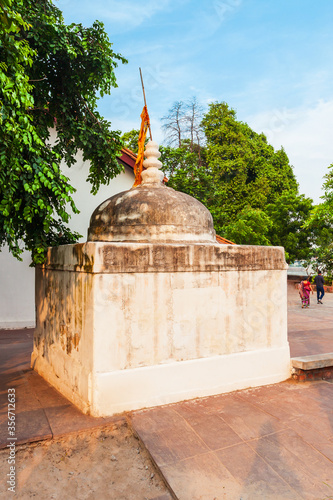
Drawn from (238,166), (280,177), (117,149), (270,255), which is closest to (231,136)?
(238,166)

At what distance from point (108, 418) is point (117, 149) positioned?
552 cm

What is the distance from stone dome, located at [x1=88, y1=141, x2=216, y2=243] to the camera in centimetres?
507

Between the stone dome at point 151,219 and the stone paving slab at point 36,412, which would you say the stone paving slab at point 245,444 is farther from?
the stone dome at point 151,219

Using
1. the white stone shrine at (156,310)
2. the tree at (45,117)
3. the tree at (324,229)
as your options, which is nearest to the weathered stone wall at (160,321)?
the white stone shrine at (156,310)

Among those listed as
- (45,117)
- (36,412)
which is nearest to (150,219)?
(36,412)

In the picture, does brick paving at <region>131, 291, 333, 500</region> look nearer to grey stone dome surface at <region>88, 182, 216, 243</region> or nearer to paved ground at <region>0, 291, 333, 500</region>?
paved ground at <region>0, 291, 333, 500</region>

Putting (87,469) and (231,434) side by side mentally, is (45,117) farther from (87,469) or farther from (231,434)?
(231,434)

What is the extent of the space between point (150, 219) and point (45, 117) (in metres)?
3.73

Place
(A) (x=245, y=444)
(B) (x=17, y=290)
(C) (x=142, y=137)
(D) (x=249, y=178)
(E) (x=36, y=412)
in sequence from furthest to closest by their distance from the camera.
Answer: (D) (x=249, y=178) < (B) (x=17, y=290) < (C) (x=142, y=137) < (E) (x=36, y=412) < (A) (x=245, y=444)

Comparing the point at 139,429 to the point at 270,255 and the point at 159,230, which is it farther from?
the point at 270,255

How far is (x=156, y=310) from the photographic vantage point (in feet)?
14.1

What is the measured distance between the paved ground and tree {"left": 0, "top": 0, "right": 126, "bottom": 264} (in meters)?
2.58

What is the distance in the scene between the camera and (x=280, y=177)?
2636 centimetres

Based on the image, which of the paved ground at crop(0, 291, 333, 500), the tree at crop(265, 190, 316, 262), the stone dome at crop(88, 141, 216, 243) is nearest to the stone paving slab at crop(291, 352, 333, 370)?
the paved ground at crop(0, 291, 333, 500)
